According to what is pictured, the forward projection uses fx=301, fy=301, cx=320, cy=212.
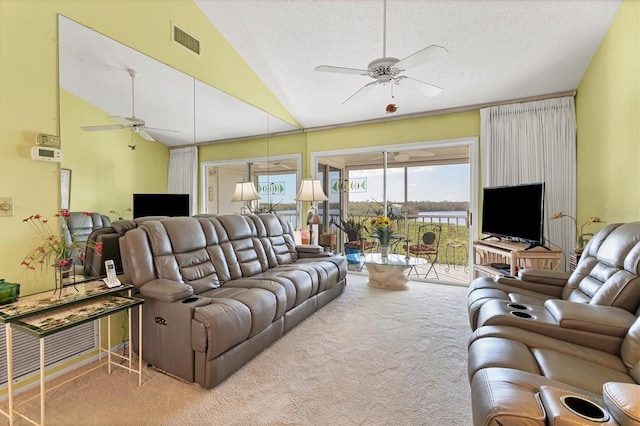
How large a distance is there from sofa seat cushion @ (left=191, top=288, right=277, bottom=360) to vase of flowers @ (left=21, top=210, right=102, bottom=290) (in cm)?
93

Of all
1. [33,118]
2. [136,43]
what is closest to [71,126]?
[33,118]

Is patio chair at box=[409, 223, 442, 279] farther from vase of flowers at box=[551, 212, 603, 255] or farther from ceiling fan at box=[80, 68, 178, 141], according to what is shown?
ceiling fan at box=[80, 68, 178, 141]

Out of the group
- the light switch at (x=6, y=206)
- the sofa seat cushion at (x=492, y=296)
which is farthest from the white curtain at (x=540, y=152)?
the light switch at (x=6, y=206)

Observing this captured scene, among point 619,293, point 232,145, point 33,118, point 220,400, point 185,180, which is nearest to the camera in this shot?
point 619,293

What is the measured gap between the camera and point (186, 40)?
316cm

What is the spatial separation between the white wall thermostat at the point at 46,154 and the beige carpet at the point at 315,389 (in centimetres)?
151

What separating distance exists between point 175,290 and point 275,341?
100 centimetres

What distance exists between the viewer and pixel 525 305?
204 cm

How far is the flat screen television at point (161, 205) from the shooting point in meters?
2.67

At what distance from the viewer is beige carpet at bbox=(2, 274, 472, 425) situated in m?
1.72

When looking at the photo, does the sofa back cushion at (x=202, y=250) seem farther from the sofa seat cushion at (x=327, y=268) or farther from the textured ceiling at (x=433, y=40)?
the textured ceiling at (x=433, y=40)

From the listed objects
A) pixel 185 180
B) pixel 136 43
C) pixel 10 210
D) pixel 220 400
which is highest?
pixel 136 43

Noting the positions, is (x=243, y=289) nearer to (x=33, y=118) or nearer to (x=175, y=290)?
(x=175, y=290)

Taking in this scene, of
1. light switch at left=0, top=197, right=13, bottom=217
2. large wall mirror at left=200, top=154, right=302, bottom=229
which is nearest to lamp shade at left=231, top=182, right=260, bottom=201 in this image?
large wall mirror at left=200, top=154, right=302, bottom=229
